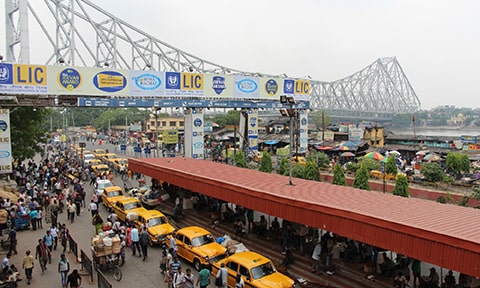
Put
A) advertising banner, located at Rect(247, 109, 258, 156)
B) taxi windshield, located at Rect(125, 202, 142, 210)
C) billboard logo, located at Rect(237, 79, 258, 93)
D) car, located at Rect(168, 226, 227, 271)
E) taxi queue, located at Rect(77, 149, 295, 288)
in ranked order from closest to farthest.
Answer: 1. taxi queue, located at Rect(77, 149, 295, 288)
2. car, located at Rect(168, 226, 227, 271)
3. taxi windshield, located at Rect(125, 202, 142, 210)
4. advertising banner, located at Rect(247, 109, 258, 156)
5. billboard logo, located at Rect(237, 79, 258, 93)

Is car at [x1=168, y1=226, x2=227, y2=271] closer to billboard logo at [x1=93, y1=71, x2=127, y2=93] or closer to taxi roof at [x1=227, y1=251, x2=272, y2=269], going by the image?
taxi roof at [x1=227, y1=251, x2=272, y2=269]

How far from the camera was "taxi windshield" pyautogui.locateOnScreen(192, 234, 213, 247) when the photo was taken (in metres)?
14.6

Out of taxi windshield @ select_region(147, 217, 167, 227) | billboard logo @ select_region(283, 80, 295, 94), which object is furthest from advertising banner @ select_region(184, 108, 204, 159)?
taxi windshield @ select_region(147, 217, 167, 227)

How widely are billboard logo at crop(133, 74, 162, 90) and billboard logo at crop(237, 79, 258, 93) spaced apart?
9.07 meters

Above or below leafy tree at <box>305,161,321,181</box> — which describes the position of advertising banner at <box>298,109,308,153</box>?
above

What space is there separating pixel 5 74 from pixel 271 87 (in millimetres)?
26421

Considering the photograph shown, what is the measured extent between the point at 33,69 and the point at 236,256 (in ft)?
81.1

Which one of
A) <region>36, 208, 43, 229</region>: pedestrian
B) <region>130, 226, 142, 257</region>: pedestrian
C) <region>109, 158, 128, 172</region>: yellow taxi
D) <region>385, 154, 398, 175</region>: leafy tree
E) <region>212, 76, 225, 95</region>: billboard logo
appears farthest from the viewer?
<region>212, 76, 225, 95</region>: billboard logo

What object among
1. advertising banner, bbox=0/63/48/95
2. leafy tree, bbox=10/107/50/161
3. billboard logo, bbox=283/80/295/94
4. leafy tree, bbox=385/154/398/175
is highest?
billboard logo, bbox=283/80/295/94

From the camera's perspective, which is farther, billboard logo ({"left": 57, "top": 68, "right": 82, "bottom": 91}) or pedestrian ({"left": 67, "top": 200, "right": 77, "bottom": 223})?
billboard logo ({"left": 57, "top": 68, "right": 82, "bottom": 91})

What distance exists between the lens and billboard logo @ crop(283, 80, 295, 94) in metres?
46.3

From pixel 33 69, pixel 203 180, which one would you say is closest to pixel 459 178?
pixel 203 180

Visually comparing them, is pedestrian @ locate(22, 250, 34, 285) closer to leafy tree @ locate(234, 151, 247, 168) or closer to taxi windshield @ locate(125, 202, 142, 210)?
taxi windshield @ locate(125, 202, 142, 210)

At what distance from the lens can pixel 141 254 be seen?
15969 mm
